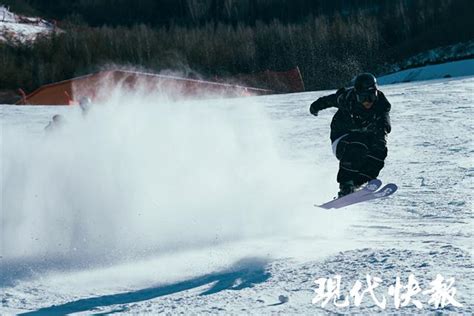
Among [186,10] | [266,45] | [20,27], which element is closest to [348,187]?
[266,45]

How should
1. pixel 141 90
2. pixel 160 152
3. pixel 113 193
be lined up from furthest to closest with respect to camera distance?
1. pixel 141 90
2. pixel 160 152
3. pixel 113 193

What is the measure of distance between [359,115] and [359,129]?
0.53 feet

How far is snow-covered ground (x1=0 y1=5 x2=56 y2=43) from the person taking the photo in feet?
144

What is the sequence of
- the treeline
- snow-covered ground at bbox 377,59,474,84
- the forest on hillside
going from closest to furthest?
snow-covered ground at bbox 377,59,474,84 < the forest on hillside < the treeline

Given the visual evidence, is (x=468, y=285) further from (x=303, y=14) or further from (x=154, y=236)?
(x=303, y=14)

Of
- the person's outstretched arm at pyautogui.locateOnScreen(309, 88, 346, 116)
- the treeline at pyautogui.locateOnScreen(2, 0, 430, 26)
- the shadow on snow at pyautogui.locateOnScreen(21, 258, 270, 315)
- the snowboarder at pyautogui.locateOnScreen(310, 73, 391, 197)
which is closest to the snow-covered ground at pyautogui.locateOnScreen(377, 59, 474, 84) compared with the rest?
the treeline at pyautogui.locateOnScreen(2, 0, 430, 26)

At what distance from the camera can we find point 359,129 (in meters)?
8.49

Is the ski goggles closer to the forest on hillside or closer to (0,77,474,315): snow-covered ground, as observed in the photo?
(0,77,474,315): snow-covered ground

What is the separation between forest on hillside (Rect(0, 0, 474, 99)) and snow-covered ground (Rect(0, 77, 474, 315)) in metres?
26.8

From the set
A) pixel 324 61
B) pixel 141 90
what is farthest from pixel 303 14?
pixel 141 90

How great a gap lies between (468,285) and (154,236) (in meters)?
3.34

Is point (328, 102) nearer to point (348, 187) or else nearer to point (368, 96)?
point (368, 96)

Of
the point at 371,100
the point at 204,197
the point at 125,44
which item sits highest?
the point at 125,44

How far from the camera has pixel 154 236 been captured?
8258 mm
